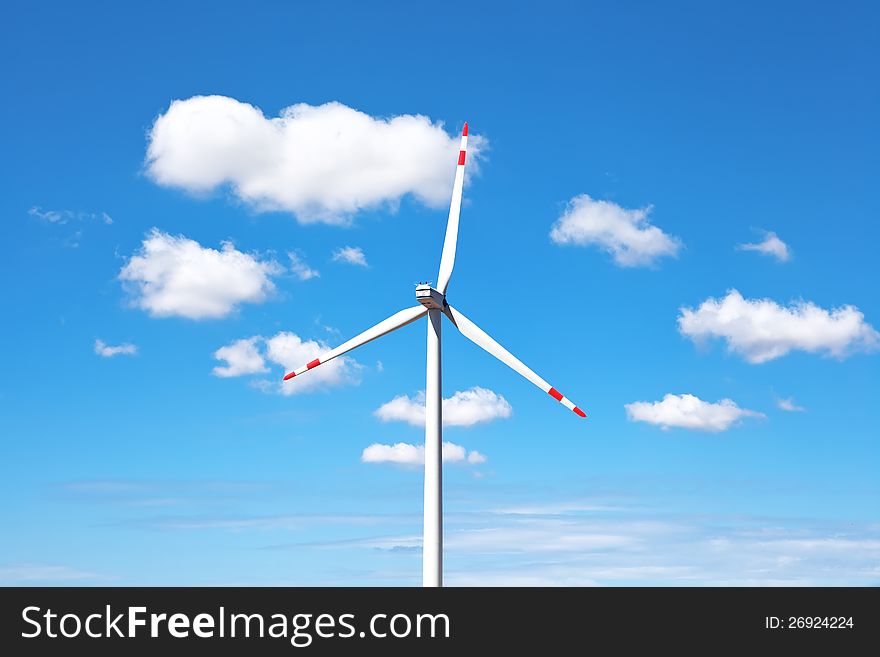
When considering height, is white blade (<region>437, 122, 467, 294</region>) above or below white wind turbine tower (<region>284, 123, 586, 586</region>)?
above

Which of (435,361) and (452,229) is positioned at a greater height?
(452,229)

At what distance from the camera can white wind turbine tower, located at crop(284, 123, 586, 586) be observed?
207ft

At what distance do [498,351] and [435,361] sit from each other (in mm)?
4806

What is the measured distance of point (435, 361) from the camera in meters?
66.0

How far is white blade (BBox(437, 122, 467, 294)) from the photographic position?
2798 inches

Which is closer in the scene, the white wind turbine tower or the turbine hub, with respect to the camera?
the white wind turbine tower

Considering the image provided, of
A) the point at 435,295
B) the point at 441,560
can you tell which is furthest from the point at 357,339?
the point at 441,560

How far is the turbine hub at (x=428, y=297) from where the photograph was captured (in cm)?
6700
